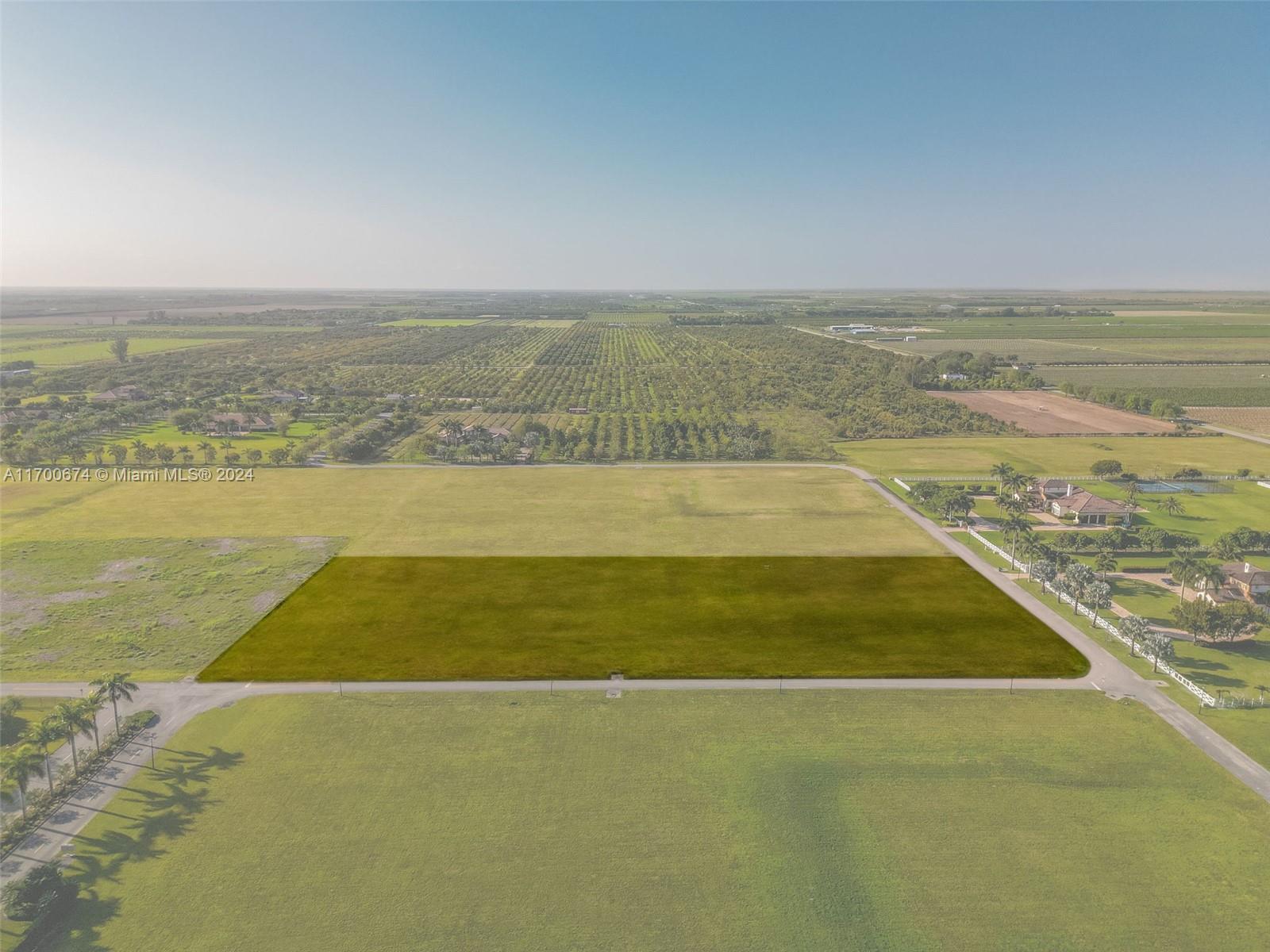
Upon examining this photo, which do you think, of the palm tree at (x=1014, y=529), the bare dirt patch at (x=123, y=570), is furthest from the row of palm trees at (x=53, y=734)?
the palm tree at (x=1014, y=529)

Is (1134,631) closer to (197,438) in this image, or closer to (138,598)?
(138,598)

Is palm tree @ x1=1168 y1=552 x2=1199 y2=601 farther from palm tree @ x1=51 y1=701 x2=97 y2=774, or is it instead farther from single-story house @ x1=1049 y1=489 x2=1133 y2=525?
palm tree @ x1=51 y1=701 x2=97 y2=774

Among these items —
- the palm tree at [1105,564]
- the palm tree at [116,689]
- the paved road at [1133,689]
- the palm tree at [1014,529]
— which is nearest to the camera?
the paved road at [1133,689]

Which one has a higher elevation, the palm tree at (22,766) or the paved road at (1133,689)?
the palm tree at (22,766)

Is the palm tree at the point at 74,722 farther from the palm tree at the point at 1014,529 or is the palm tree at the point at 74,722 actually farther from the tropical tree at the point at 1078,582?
the palm tree at the point at 1014,529

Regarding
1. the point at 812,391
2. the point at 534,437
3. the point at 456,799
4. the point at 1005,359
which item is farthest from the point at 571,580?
the point at 1005,359

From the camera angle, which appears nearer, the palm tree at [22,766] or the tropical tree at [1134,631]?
the palm tree at [22,766]

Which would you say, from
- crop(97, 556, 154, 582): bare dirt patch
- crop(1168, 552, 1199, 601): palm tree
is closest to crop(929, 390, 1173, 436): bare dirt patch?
crop(1168, 552, 1199, 601): palm tree
